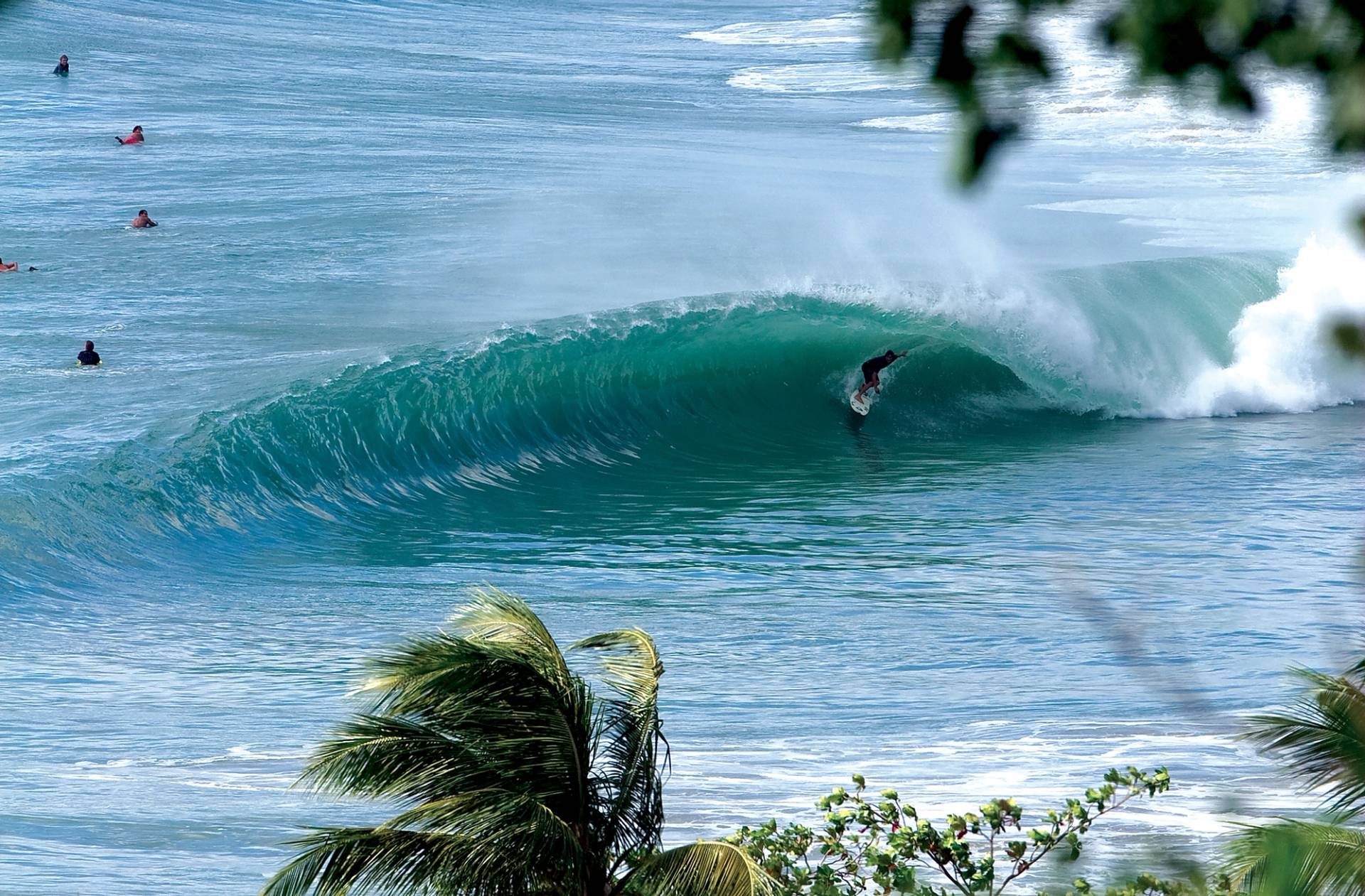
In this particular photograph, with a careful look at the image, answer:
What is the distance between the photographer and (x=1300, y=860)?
3.18 meters

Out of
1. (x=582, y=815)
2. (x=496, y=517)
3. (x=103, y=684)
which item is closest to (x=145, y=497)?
(x=496, y=517)

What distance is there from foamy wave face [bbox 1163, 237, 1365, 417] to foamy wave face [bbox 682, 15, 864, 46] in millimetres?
44840

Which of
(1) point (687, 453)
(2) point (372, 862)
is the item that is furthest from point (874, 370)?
(2) point (372, 862)

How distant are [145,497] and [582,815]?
13.3 m

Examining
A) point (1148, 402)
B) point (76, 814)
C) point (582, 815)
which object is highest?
point (582, 815)

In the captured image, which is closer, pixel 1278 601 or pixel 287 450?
pixel 1278 601

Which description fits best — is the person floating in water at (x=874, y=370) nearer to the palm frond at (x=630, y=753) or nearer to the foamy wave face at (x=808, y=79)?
the palm frond at (x=630, y=753)

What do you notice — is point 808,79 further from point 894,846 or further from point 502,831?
point 502,831

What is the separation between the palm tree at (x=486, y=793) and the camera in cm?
594

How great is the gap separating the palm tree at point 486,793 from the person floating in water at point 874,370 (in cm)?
1719

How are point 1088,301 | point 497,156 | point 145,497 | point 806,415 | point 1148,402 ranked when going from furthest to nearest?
1. point 497,156
2. point 1088,301
3. point 1148,402
4. point 806,415
5. point 145,497

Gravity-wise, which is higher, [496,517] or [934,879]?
[934,879]

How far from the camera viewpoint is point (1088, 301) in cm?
2750

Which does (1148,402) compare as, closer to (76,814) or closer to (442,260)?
(442,260)
